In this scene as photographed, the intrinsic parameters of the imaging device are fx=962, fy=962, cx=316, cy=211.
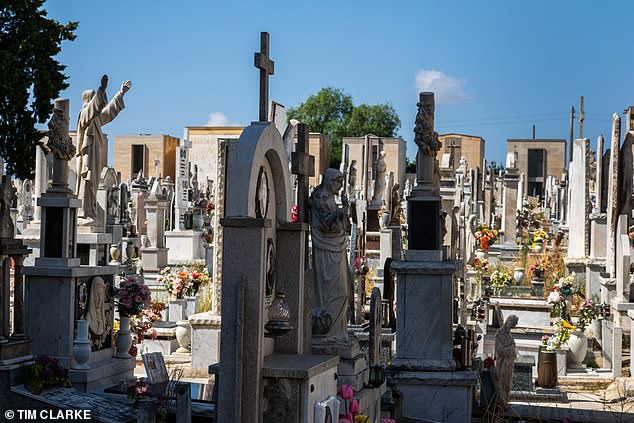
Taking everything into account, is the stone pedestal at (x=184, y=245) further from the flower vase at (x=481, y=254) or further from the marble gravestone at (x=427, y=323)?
the marble gravestone at (x=427, y=323)

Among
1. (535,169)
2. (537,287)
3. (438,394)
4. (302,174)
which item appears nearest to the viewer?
(302,174)

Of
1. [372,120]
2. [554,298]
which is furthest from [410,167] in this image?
[554,298]

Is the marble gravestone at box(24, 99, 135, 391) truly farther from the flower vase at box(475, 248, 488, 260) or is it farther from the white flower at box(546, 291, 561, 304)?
the flower vase at box(475, 248, 488, 260)

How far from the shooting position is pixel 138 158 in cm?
6769

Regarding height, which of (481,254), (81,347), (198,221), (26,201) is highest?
(26,201)

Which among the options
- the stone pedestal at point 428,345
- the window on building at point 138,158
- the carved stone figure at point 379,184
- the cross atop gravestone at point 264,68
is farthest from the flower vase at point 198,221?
the window on building at point 138,158

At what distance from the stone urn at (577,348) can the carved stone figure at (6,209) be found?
882 cm

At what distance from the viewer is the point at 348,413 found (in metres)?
7.08

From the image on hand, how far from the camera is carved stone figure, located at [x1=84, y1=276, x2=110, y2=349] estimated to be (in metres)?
10.4

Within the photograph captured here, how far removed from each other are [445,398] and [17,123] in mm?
19409

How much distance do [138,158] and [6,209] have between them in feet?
196

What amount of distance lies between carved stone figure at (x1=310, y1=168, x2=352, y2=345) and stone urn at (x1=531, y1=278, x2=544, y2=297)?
37.7 feet

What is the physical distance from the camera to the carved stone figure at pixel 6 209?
8617mm

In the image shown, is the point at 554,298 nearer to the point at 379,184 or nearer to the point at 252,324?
the point at 252,324
